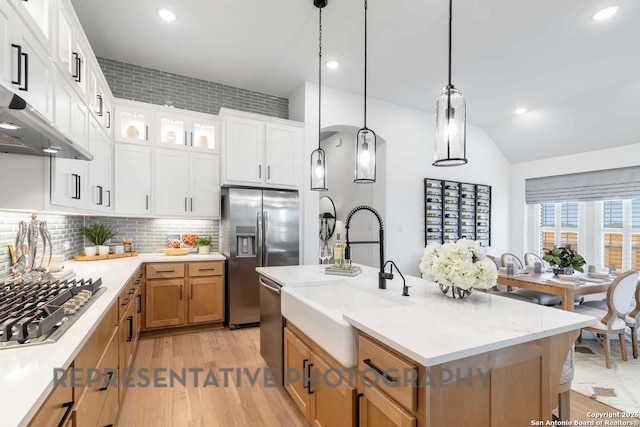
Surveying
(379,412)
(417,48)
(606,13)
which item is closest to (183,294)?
(379,412)

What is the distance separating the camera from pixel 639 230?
4.68m

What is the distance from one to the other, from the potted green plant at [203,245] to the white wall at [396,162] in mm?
1314

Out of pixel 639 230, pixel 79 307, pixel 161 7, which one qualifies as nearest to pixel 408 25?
pixel 161 7

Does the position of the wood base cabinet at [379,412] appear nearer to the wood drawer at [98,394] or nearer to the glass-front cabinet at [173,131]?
the wood drawer at [98,394]

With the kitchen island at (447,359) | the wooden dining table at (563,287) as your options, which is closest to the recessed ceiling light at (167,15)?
the kitchen island at (447,359)

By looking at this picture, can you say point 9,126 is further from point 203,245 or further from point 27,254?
point 203,245

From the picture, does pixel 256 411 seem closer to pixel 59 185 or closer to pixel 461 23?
pixel 59 185

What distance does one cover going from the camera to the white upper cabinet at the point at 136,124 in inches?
146

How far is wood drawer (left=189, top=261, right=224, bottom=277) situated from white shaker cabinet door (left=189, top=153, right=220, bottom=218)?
668 mm

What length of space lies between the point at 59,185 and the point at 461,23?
366cm

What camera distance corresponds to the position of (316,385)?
1692 millimetres

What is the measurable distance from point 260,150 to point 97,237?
7.06 ft

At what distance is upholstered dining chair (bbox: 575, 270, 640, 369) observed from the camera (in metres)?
2.83

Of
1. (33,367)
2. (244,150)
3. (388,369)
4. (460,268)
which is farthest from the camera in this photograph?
(244,150)
